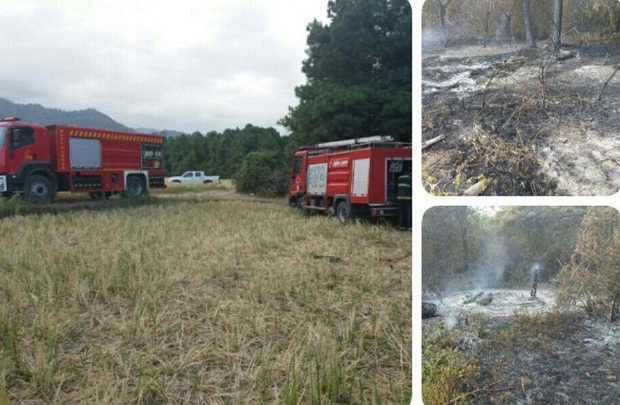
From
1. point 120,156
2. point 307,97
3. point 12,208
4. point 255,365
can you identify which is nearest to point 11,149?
point 12,208

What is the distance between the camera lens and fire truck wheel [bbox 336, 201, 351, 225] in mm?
6918

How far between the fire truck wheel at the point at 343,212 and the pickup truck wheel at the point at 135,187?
5.67 m

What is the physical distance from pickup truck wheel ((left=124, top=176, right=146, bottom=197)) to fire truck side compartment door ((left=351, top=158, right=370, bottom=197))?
621 centimetres

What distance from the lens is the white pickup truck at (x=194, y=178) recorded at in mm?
15345

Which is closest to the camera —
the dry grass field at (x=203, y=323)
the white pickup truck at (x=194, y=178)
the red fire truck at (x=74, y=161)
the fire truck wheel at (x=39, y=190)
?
the dry grass field at (x=203, y=323)

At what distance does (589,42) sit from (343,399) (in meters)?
1.64

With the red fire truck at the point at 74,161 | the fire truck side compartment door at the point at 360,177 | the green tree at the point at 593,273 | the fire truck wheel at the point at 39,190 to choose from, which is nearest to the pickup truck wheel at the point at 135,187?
the red fire truck at the point at 74,161

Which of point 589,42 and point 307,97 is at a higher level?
point 307,97

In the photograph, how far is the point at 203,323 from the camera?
2693 millimetres

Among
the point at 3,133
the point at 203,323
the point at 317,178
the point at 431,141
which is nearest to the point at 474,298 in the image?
the point at 431,141

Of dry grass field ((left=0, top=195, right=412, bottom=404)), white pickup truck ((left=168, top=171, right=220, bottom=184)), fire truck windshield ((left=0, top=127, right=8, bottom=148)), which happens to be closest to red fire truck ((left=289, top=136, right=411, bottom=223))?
dry grass field ((left=0, top=195, right=412, bottom=404))

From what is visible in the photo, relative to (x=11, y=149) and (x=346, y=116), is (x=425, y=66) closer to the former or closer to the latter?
(x=346, y=116)

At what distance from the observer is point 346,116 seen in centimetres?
870

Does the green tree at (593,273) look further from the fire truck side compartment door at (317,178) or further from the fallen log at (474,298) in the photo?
the fire truck side compartment door at (317,178)
